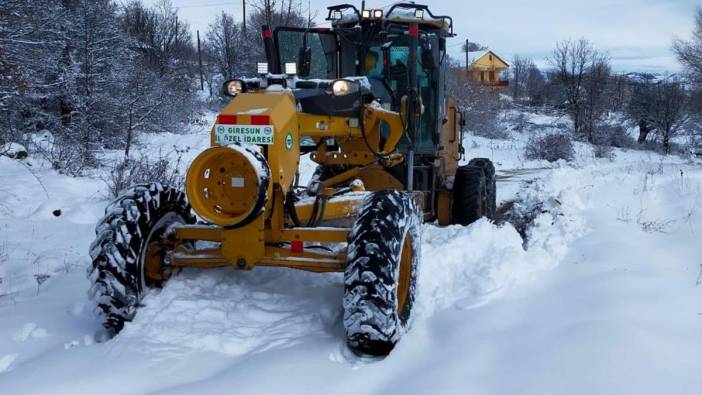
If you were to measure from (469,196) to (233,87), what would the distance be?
3738 millimetres

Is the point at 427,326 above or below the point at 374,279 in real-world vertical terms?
below

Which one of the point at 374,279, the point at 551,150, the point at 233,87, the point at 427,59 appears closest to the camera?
the point at 374,279

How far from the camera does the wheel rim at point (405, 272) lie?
4133mm

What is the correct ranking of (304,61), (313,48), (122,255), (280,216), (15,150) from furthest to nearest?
1. (15,150)
2. (313,48)
3. (304,61)
4. (280,216)
5. (122,255)

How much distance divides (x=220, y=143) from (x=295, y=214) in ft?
2.44

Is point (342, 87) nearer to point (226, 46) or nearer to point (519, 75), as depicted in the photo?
point (226, 46)

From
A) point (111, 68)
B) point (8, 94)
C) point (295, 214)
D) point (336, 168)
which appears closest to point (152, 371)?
point (295, 214)

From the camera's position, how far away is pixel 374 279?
3555 mm

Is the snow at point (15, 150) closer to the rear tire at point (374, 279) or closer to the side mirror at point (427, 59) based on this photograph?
the side mirror at point (427, 59)

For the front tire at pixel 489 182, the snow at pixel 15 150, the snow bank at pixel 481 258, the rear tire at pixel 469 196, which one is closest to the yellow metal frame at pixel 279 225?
the snow bank at pixel 481 258

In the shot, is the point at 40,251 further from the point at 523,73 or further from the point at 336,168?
the point at 523,73

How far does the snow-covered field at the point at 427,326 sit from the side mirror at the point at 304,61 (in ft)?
6.75

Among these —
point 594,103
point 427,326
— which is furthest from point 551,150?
point 427,326

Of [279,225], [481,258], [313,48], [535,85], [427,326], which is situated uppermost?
[535,85]
